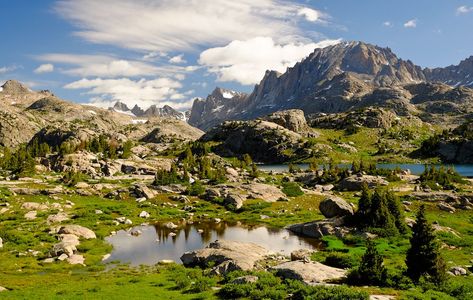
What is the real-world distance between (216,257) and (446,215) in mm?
55103

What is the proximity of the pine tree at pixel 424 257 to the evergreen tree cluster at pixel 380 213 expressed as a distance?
2728cm

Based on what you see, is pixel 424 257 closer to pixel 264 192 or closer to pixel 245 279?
pixel 245 279

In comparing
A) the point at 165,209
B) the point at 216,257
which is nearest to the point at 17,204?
the point at 165,209

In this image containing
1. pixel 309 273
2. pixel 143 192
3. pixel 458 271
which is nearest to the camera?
pixel 309 273

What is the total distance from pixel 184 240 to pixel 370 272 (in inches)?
1564

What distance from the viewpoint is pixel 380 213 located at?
71562 mm

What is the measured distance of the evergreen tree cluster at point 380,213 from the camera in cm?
7044

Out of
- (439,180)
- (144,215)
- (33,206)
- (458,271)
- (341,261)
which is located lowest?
(144,215)

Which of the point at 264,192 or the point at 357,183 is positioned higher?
the point at 357,183

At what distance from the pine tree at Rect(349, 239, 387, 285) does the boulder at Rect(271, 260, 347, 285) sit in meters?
2.03

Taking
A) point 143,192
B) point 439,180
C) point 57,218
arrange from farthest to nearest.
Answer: point 439,180 → point 143,192 → point 57,218

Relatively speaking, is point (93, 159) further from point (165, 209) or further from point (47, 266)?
point (47, 266)

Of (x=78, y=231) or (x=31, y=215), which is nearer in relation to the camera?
(x=78, y=231)

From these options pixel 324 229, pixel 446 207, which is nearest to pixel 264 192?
pixel 324 229
